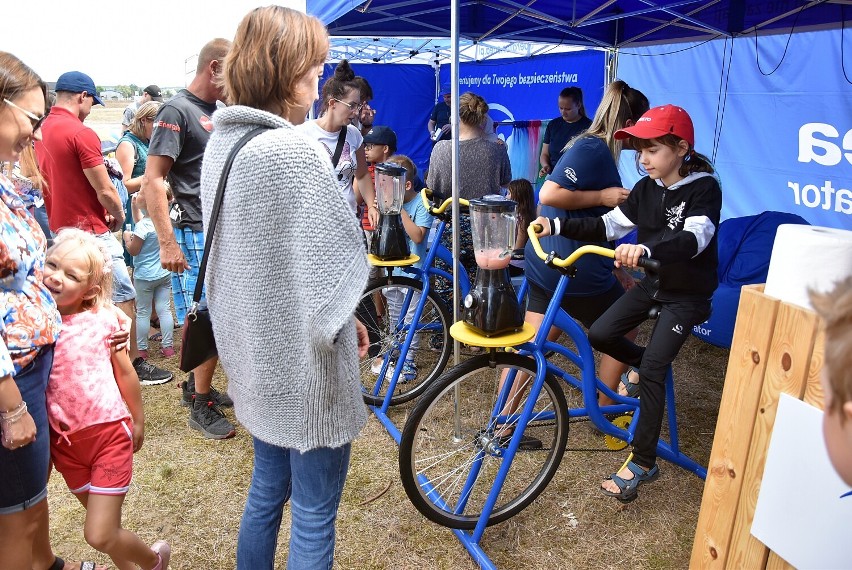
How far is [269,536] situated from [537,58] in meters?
9.48

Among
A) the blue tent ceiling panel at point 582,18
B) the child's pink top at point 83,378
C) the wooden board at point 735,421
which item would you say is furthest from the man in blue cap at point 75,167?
the wooden board at point 735,421

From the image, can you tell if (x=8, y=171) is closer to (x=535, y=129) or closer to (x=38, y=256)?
(x=38, y=256)

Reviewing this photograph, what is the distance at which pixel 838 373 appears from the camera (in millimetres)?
1016

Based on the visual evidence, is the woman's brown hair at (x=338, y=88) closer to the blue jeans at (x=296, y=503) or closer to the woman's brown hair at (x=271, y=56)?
the woman's brown hair at (x=271, y=56)

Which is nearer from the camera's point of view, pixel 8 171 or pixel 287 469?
pixel 287 469

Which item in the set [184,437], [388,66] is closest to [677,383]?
[184,437]

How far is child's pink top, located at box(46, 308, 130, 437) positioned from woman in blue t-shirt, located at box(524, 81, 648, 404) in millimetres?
2041

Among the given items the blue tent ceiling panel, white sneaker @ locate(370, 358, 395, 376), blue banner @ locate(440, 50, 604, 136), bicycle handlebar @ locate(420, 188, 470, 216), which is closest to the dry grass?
white sneaker @ locate(370, 358, 395, 376)

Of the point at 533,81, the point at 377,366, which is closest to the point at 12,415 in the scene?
the point at 377,366

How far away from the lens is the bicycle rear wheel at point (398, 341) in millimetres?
3861

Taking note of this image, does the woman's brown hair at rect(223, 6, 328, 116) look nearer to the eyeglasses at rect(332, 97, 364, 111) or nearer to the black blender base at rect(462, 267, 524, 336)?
the black blender base at rect(462, 267, 524, 336)

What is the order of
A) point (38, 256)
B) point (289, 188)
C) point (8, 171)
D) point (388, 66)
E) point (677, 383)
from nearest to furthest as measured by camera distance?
point (289, 188)
point (38, 256)
point (8, 171)
point (677, 383)
point (388, 66)

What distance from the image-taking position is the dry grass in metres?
2.66

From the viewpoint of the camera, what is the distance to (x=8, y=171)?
85.3 inches
